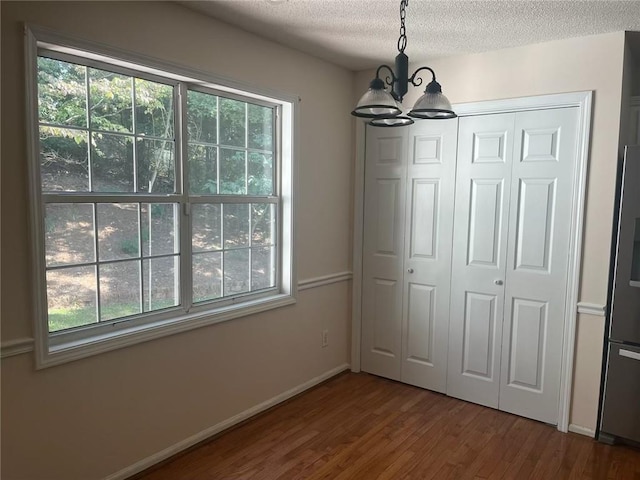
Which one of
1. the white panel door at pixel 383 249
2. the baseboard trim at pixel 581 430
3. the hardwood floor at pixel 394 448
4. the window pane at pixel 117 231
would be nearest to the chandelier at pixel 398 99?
the window pane at pixel 117 231

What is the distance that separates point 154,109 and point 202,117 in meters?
0.31

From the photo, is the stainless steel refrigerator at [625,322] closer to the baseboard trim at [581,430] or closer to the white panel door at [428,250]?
the baseboard trim at [581,430]

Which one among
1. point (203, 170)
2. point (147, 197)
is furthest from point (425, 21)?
point (147, 197)

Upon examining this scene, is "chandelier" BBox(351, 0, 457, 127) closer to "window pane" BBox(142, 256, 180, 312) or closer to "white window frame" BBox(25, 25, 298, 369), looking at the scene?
"white window frame" BBox(25, 25, 298, 369)

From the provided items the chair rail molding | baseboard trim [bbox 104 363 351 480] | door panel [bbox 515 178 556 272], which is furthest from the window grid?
the chair rail molding

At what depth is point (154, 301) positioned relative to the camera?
8.43 ft

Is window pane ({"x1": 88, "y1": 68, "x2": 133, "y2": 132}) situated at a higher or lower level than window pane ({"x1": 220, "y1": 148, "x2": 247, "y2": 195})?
higher

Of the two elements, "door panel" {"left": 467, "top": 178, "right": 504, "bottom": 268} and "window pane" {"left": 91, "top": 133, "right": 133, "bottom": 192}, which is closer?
"window pane" {"left": 91, "top": 133, "right": 133, "bottom": 192}

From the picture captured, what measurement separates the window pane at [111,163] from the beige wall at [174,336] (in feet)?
1.17

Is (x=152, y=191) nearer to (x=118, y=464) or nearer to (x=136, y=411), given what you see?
(x=136, y=411)

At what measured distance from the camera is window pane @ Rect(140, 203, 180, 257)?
8.16 ft

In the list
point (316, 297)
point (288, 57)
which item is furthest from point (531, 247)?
point (288, 57)

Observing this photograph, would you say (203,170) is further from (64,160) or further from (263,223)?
(64,160)

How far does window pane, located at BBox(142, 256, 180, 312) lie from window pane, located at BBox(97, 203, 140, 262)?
0.13 metres
